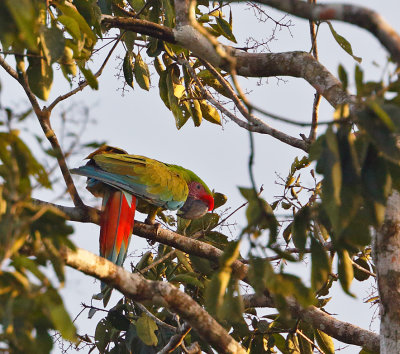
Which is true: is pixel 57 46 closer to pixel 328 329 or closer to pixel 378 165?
pixel 378 165

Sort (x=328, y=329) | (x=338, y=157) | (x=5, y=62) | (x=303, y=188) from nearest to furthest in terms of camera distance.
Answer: (x=338, y=157) → (x=5, y=62) → (x=328, y=329) → (x=303, y=188)

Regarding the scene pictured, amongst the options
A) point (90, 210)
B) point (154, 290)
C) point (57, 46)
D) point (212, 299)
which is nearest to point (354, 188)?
point (212, 299)

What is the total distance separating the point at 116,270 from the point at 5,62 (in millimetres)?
Answer: 1279

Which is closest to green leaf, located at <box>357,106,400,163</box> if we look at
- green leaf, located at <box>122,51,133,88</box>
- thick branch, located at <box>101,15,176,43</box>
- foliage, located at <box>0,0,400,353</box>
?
foliage, located at <box>0,0,400,353</box>

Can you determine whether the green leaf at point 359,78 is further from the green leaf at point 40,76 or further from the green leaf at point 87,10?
the green leaf at point 87,10

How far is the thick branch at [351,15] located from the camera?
1.61 metres

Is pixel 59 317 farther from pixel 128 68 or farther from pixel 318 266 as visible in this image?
pixel 128 68

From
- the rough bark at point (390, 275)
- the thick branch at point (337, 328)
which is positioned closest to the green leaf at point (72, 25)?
the rough bark at point (390, 275)

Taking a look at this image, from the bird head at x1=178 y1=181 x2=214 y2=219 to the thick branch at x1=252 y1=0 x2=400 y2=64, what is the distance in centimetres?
245

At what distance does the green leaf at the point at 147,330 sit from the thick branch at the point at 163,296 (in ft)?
3.13

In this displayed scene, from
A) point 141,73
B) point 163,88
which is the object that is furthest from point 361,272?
point 141,73

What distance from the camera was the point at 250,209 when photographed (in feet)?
5.16

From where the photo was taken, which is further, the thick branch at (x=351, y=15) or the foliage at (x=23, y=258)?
the thick branch at (x=351, y=15)

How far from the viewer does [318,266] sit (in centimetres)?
168
